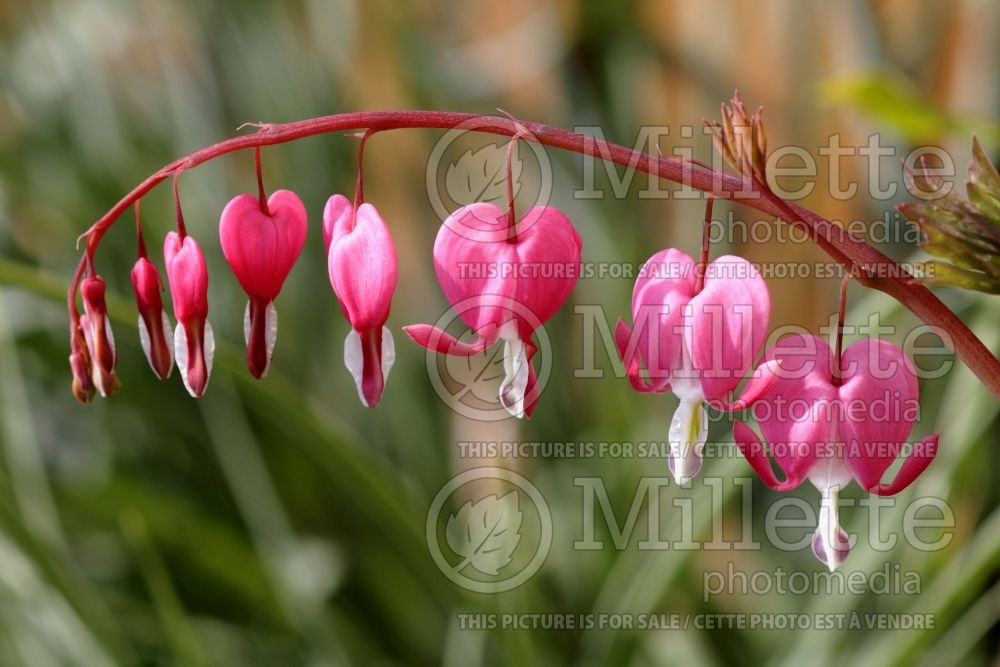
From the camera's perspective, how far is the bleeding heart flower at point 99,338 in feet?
1.59

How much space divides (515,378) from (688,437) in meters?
0.08

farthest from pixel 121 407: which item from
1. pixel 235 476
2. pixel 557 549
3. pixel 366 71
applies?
pixel 366 71

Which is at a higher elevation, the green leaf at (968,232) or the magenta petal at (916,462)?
the green leaf at (968,232)

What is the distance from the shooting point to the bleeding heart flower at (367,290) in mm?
458

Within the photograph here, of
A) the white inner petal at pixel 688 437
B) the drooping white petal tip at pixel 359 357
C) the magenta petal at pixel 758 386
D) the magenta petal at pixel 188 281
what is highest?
the magenta petal at pixel 188 281

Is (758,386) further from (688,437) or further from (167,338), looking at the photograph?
(167,338)

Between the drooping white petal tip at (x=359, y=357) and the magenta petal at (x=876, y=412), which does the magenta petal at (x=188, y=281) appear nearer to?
the drooping white petal tip at (x=359, y=357)

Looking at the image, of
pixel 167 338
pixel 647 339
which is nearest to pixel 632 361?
pixel 647 339

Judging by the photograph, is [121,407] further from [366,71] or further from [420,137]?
[366,71]

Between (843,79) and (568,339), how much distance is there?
900 millimetres

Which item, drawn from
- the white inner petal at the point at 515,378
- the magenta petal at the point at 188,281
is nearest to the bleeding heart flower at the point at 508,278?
the white inner petal at the point at 515,378

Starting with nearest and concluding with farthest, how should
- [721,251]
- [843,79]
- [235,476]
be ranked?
[843,79]
[235,476]
[721,251]

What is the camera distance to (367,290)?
459 millimetres

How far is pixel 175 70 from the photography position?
5.41 ft
